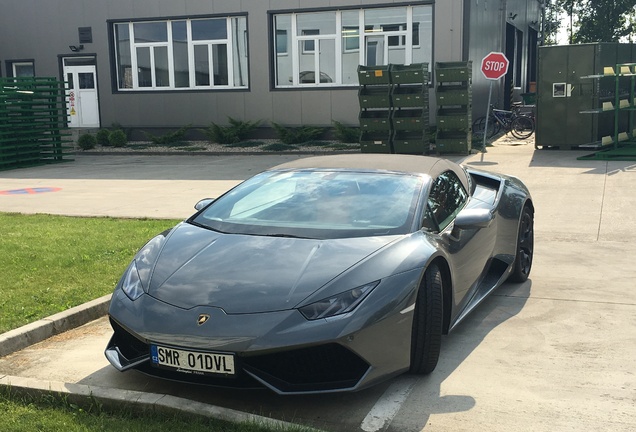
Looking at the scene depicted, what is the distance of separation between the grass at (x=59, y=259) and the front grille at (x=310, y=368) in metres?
2.42

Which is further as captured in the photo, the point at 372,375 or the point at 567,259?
the point at 567,259

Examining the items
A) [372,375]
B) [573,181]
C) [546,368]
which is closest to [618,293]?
[546,368]

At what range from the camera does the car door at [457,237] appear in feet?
16.0

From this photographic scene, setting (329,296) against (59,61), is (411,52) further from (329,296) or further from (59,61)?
(329,296)

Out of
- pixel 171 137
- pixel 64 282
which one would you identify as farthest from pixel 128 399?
pixel 171 137

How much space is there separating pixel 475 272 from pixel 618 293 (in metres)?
1.72

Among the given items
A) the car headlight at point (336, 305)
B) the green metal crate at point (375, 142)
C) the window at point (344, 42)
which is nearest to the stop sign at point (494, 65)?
the green metal crate at point (375, 142)

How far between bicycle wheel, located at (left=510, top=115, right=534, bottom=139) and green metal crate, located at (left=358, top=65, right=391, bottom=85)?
5923 millimetres

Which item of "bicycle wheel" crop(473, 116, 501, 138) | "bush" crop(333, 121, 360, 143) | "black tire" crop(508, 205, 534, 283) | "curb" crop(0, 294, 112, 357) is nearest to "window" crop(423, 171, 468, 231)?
"black tire" crop(508, 205, 534, 283)

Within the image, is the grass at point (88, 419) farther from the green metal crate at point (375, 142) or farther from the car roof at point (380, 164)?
the green metal crate at point (375, 142)

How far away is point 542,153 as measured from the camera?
1811 centimetres

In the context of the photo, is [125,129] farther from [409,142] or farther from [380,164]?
[380,164]

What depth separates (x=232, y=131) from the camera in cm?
2311

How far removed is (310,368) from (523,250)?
3.42 meters
